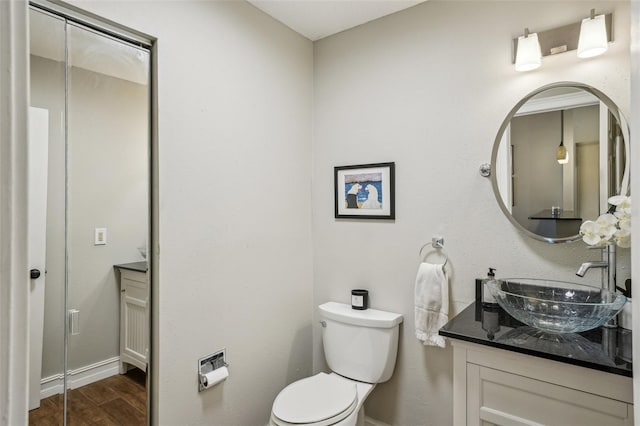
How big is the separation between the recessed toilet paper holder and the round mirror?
5.01 feet

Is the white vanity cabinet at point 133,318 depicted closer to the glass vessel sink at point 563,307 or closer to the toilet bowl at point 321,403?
the toilet bowl at point 321,403

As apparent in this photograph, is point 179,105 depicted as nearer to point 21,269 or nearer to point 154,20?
point 154,20

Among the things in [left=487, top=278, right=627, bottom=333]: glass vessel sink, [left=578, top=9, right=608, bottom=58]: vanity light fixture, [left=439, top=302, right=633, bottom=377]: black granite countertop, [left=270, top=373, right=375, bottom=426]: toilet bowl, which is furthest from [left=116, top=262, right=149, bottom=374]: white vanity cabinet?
[left=578, top=9, right=608, bottom=58]: vanity light fixture

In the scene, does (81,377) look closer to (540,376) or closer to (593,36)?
(540,376)

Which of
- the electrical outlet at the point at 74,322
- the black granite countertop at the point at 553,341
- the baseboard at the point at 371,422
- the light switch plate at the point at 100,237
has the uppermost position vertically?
the light switch plate at the point at 100,237

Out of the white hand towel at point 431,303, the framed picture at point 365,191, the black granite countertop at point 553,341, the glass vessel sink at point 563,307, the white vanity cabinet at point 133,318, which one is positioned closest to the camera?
the black granite countertop at point 553,341

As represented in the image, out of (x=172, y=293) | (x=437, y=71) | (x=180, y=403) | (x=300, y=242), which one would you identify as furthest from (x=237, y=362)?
(x=437, y=71)

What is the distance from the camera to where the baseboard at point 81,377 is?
122 cm

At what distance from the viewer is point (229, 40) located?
1.80 m

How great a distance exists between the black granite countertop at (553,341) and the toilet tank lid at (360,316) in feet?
1.61

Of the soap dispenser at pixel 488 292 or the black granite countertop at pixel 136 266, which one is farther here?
the soap dispenser at pixel 488 292

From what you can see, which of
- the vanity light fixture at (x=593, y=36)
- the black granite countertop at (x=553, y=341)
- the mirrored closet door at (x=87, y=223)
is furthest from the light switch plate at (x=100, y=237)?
the vanity light fixture at (x=593, y=36)

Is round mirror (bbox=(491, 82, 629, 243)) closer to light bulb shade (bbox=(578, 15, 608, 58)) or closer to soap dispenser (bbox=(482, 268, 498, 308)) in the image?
light bulb shade (bbox=(578, 15, 608, 58))

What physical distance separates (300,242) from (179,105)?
3.51ft
